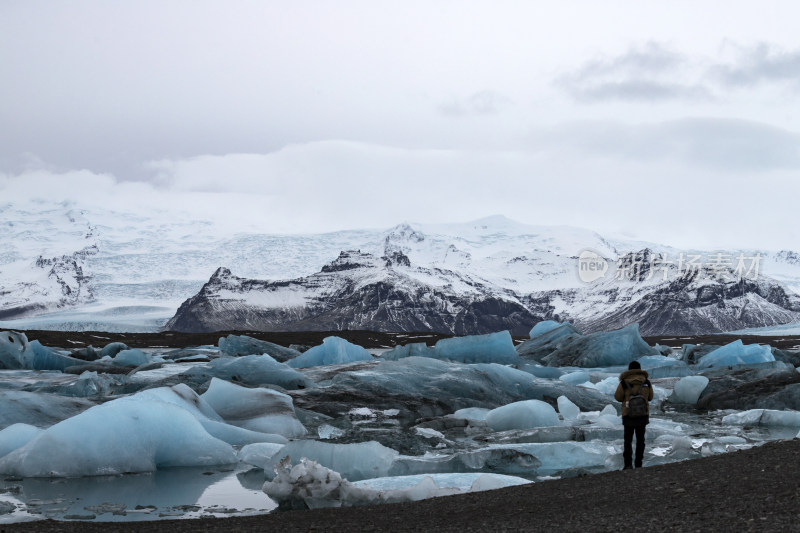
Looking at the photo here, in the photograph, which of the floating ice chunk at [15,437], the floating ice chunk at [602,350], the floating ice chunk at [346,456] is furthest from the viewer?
the floating ice chunk at [602,350]

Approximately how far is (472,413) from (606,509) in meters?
10.1

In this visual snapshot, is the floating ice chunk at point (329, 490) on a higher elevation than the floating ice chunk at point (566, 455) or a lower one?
higher

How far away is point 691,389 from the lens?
20.9 m

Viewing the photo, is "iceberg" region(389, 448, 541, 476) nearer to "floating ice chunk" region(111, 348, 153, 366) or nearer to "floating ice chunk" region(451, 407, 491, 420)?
"floating ice chunk" region(451, 407, 491, 420)

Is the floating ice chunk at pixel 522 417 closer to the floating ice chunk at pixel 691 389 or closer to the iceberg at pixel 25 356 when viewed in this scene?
the floating ice chunk at pixel 691 389

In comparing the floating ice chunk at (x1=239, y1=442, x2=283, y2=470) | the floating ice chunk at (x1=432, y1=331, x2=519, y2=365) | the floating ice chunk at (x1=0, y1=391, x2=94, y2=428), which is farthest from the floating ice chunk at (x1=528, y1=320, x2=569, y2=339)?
the floating ice chunk at (x1=239, y1=442, x2=283, y2=470)

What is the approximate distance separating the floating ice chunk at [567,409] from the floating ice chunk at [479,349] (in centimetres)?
1134

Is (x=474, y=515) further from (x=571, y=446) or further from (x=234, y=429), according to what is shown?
(x=234, y=429)

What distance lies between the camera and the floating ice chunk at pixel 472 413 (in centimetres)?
1692

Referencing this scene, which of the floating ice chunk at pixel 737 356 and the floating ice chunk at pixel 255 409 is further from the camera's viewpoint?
the floating ice chunk at pixel 737 356

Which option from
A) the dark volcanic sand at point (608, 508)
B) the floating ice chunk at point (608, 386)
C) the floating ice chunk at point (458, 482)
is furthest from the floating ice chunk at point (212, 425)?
the floating ice chunk at point (608, 386)

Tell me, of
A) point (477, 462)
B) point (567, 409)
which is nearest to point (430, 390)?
point (567, 409)

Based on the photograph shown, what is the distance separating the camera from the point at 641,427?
10109 millimetres

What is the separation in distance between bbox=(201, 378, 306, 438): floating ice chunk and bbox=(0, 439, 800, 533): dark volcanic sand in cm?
629
